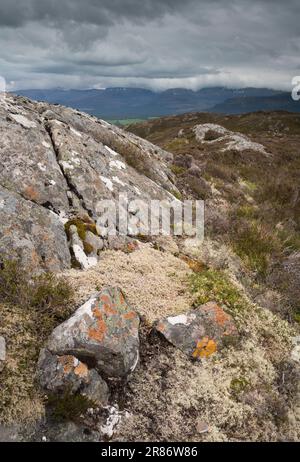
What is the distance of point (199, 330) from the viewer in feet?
21.7

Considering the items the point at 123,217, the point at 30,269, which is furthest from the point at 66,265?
the point at 123,217

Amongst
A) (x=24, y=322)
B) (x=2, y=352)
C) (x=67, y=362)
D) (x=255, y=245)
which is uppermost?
(x=24, y=322)

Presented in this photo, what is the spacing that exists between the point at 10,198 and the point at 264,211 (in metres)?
10.7

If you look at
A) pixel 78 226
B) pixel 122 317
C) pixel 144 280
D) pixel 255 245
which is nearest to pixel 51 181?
pixel 78 226

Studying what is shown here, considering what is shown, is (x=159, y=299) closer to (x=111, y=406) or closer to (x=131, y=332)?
(x=131, y=332)

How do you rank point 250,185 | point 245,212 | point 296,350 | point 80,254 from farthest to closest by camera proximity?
point 250,185, point 245,212, point 80,254, point 296,350

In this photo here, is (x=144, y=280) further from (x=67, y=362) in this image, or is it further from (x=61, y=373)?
(x=61, y=373)

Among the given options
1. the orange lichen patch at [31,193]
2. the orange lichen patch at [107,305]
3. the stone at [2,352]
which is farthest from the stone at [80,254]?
the stone at [2,352]

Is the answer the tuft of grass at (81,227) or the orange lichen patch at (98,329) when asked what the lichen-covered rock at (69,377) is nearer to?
the orange lichen patch at (98,329)

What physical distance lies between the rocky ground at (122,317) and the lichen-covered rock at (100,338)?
21 millimetres

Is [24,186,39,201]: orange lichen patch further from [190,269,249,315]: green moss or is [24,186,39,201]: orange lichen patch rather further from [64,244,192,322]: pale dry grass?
[190,269,249,315]: green moss

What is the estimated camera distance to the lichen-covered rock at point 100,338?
5.59m

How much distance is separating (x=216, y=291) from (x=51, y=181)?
5.05 m

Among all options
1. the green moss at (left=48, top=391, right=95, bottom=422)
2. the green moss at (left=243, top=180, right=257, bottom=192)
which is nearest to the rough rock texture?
the green moss at (left=48, top=391, right=95, bottom=422)
